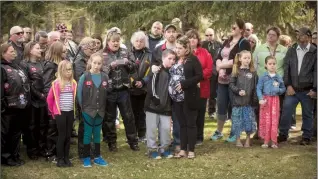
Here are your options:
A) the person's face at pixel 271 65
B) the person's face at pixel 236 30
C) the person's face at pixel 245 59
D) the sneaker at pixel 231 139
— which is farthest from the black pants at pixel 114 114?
the person's face at pixel 271 65

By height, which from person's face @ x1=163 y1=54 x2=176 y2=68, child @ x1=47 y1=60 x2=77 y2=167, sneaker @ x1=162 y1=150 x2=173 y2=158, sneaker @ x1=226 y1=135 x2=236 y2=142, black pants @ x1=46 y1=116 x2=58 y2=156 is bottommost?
sneaker @ x1=162 y1=150 x2=173 y2=158

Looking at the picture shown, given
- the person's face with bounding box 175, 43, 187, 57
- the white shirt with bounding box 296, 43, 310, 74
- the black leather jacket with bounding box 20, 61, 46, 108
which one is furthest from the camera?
the white shirt with bounding box 296, 43, 310, 74

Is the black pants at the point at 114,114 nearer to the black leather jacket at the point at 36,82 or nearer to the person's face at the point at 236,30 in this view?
the black leather jacket at the point at 36,82

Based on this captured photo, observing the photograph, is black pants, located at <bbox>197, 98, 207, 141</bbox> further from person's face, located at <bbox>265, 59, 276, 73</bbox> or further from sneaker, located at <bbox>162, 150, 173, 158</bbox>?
person's face, located at <bbox>265, 59, 276, 73</bbox>

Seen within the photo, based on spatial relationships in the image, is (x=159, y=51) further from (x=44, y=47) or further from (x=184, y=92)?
(x=44, y=47)

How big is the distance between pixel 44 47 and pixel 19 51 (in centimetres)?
67

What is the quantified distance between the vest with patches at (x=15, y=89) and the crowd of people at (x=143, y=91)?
0.04 ft

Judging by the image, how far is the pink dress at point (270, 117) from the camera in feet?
25.3

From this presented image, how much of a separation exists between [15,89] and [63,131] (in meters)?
0.87

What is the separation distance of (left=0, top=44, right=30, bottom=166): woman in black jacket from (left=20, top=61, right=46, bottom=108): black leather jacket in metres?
0.16

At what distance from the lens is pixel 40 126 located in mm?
7070

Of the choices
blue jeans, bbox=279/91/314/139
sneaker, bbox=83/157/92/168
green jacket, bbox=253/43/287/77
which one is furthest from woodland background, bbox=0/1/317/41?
sneaker, bbox=83/157/92/168

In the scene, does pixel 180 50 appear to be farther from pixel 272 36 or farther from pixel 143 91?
pixel 272 36

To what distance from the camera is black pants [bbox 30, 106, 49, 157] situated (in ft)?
22.9
